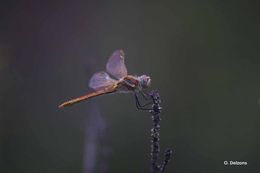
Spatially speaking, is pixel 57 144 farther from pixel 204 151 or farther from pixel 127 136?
pixel 204 151

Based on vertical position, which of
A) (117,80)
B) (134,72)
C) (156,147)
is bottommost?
(156,147)

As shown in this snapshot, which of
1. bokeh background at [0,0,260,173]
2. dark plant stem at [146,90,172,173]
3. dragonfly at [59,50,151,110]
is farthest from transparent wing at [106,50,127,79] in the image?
bokeh background at [0,0,260,173]

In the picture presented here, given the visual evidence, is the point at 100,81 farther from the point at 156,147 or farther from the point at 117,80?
the point at 156,147

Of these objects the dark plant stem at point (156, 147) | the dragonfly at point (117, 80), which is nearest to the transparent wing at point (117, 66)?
the dragonfly at point (117, 80)

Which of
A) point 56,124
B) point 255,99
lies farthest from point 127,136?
point 255,99

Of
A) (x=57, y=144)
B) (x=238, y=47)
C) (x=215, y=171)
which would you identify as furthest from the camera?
(x=238, y=47)

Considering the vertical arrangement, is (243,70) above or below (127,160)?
above

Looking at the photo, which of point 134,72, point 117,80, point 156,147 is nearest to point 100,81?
point 117,80

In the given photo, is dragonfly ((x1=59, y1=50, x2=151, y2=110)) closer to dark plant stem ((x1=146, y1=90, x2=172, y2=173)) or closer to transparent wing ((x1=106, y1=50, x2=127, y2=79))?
transparent wing ((x1=106, y1=50, x2=127, y2=79))
